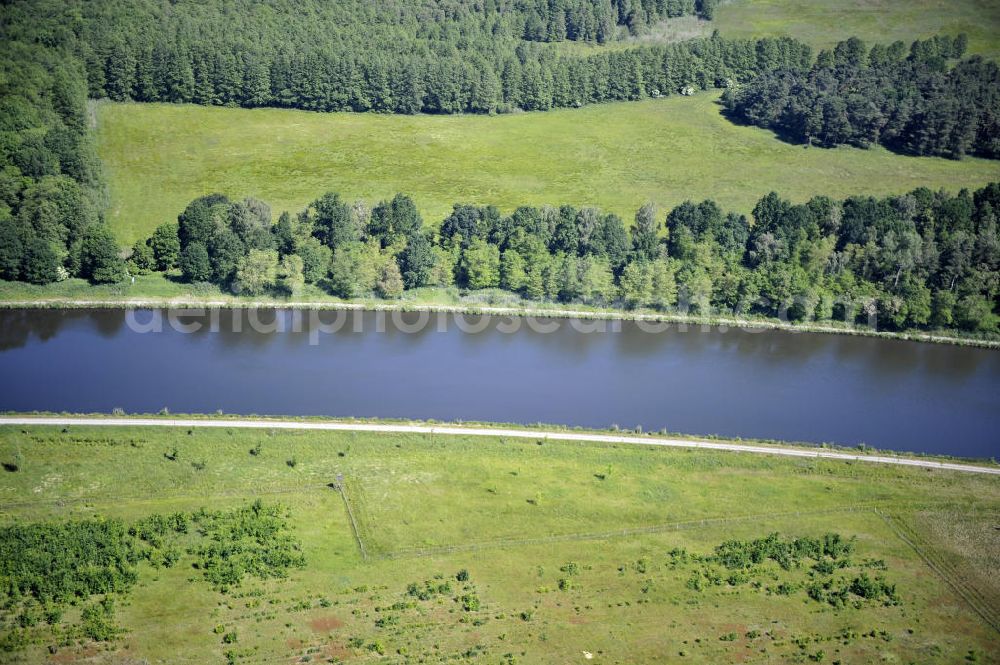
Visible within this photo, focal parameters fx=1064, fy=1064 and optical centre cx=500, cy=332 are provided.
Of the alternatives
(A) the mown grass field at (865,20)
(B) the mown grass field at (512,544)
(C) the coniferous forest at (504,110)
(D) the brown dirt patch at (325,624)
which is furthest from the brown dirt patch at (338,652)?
(A) the mown grass field at (865,20)

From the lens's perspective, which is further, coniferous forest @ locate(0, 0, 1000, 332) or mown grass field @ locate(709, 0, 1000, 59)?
mown grass field @ locate(709, 0, 1000, 59)

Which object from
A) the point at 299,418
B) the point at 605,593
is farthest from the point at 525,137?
the point at 605,593

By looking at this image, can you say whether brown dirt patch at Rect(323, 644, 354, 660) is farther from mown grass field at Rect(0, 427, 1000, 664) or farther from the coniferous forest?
the coniferous forest

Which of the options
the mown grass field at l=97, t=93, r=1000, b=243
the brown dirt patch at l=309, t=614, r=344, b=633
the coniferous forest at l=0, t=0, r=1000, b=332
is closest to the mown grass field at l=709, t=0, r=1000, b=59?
the coniferous forest at l=0, t=0, r=1000, b=332

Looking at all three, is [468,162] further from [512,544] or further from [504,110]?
[512,544]

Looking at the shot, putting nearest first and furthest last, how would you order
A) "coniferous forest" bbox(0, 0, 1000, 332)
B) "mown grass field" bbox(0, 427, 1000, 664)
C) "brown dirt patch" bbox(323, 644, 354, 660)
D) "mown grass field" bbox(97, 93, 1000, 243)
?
"brown dirt patch" bbox(323, 644, 354, 660)
"mown grass field" bbox(0, 427, 1000, 664)
"coniferous forest" bbox(0, 0, 1000, 332)
"mown grass field" bbox(97, 93, 1000, 243)

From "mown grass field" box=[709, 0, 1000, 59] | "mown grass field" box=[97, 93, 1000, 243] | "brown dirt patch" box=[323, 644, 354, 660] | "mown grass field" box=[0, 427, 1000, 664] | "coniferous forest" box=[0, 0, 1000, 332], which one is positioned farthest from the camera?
"mown grass field" box=[709, 0, 1000, 59]

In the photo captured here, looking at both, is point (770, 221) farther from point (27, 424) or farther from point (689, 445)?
point (27, 424)
